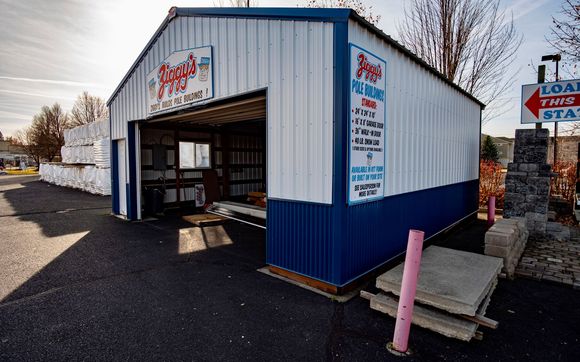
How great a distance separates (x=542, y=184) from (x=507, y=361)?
662 cm

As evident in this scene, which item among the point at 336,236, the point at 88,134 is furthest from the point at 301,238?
the point at 88,134

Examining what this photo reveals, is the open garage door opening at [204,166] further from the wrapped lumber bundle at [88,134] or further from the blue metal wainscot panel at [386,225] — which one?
the wrapped lumber bundle at [88,134]

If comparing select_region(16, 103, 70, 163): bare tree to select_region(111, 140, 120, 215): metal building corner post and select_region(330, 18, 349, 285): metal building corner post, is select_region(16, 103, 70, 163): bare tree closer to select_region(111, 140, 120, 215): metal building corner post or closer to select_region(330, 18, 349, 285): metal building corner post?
select_region(111, 140, 120, 215): metal building corner post

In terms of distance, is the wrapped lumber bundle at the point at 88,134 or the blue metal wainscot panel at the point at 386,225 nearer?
the blue metal wainscot panel at the point at 386,225

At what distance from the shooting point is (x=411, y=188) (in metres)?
6.23

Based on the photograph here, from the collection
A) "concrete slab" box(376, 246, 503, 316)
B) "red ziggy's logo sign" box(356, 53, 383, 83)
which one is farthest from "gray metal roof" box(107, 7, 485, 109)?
"concrete slab" box(376, 246, 503, 316)

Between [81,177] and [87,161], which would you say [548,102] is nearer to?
[87,161]

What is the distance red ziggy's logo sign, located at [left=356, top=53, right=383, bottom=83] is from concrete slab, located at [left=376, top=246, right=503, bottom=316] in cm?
285

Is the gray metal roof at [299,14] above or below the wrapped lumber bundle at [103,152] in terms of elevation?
above

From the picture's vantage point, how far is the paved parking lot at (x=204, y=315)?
10.4ft

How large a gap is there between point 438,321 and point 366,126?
273 cm

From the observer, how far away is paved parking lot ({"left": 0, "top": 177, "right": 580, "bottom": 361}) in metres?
3.18

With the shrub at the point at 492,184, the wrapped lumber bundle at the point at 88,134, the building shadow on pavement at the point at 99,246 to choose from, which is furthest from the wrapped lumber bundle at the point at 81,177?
the shrub at the point at 492,184

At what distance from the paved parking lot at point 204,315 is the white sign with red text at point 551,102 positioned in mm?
5466
